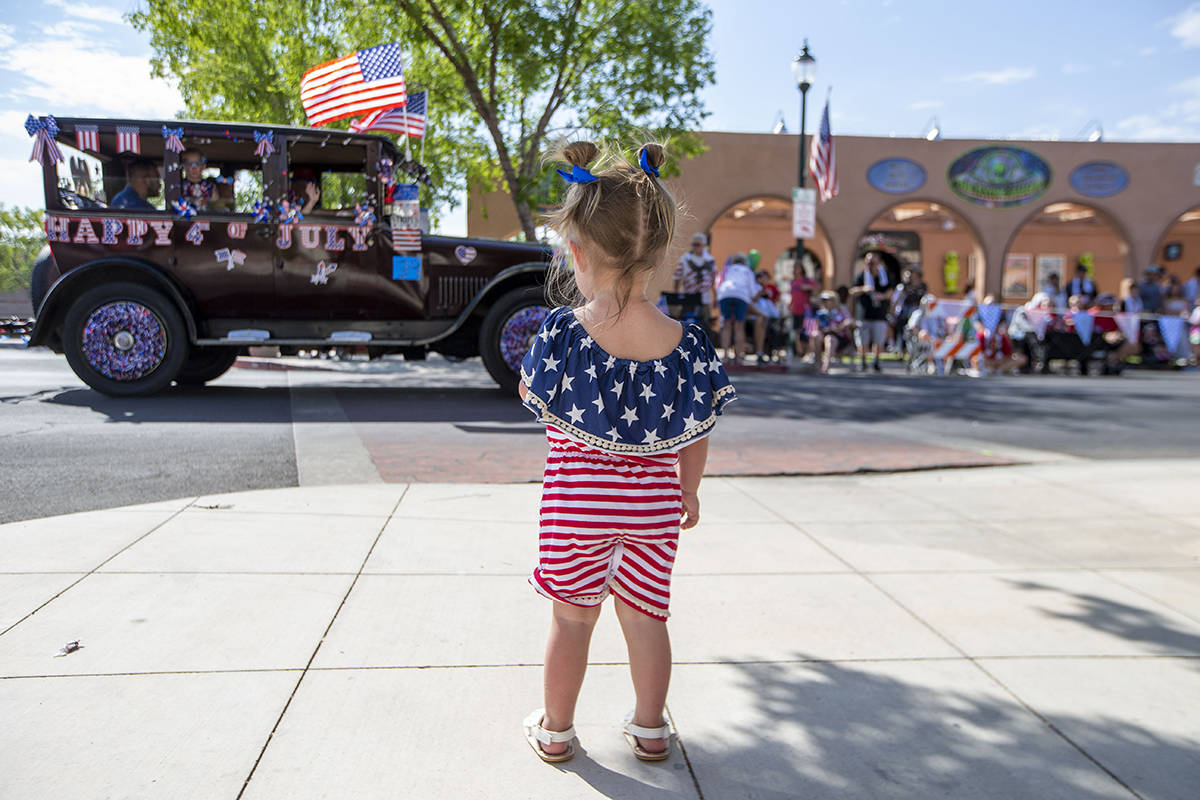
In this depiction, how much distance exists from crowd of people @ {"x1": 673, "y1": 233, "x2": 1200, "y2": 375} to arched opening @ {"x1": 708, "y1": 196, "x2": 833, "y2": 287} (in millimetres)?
8099

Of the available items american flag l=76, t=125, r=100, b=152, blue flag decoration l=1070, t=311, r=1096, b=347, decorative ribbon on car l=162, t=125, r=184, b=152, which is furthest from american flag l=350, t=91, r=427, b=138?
blue flag decoration l=1070, t=311, r=1096, b=347

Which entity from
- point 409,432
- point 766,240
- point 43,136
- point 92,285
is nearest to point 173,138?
point 43,136

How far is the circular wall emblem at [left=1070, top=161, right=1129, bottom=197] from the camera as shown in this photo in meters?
23.6

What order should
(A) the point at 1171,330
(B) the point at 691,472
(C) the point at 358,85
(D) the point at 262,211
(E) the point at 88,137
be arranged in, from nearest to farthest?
(B) the point at 691,472, (E) the point at 88,137, (D) the point at 262,211, (C) the point at 358,85, (A) the point at 1171,330

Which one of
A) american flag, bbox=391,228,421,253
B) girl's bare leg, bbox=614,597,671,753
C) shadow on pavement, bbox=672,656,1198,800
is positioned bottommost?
shadow on pavement, bbox=672,656,1198,800

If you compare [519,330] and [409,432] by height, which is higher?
[519,330]

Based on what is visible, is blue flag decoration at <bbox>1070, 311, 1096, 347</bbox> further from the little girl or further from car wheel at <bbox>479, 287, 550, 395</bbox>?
the little girl

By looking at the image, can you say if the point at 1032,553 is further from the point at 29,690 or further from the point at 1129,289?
the point at 1129,289

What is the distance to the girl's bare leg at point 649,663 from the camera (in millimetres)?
2256

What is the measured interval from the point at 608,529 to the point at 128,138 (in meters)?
7.68

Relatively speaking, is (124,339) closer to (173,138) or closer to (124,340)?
(124,340)

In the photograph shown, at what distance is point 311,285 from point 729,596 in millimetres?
6293

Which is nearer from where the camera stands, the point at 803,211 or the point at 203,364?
the point at 203,364

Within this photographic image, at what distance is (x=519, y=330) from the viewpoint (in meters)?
8.61
